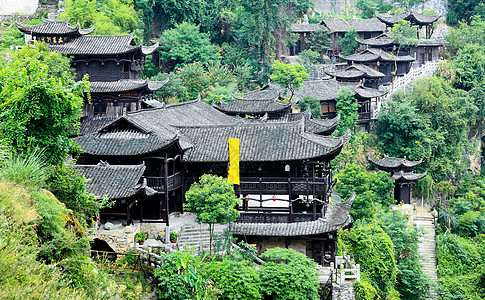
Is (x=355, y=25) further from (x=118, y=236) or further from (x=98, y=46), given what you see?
(x=118, y=236)

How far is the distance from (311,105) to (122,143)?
73.1ft

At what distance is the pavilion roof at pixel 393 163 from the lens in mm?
40625

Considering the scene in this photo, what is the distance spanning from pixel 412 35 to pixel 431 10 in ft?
46.0

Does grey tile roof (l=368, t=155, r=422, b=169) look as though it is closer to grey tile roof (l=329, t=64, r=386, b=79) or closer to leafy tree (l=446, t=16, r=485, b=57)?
grey tile roof (l=329, t=64, r=386, b=79)

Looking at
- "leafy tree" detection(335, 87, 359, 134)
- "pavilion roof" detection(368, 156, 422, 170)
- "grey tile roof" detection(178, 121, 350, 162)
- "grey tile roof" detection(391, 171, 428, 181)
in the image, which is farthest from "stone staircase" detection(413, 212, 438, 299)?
"grey tile roof" detection(178, 121, 350, 162)

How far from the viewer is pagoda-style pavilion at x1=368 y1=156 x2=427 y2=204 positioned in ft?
132

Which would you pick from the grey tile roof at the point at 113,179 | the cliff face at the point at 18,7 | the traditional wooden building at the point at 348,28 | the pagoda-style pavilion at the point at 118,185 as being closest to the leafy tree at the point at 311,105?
the traditional wooden building at the point at 348,28

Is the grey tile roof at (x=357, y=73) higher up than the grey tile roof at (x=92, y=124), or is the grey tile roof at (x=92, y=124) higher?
the grey tile roof at (x=357, y=73)

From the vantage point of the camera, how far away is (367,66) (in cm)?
5450

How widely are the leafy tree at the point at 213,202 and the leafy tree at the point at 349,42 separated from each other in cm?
4421

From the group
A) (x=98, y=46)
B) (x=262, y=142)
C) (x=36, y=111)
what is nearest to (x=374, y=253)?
(x=262, y=142)

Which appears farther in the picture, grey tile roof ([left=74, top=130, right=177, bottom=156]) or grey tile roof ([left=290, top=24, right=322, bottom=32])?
grey tile roof ([left=290, top=24, right=322, bottom=32])

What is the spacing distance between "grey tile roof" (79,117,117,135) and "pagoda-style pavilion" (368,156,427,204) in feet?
61.5

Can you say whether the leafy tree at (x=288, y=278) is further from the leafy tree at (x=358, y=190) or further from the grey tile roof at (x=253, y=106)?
the grey tile roof at (x=253, y=106)
